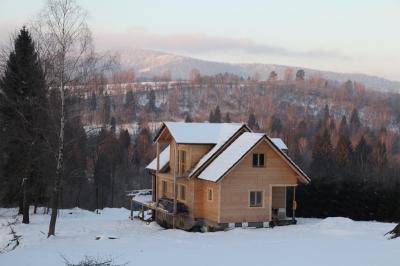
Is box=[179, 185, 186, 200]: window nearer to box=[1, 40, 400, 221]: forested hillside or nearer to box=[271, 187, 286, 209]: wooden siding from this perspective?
box=[271, 187, 286, 209]: wooden siding

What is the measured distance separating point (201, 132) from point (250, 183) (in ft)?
17.0

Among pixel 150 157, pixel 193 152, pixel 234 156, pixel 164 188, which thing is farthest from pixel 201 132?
pixel 150 157

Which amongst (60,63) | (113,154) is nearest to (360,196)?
(60,63)

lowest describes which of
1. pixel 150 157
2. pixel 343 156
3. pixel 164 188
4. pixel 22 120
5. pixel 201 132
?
pixel 150 157

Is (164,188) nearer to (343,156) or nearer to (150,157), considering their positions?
(343,156)

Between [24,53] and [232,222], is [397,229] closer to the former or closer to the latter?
[232,222]

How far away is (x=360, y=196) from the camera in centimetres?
3916

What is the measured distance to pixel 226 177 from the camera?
32.9m

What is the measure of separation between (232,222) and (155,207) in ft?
26.8

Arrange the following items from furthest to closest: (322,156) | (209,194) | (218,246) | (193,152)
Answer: (322,156) < (193,152) < (209,194) < (218,246)

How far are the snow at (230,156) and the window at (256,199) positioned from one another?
101 inches

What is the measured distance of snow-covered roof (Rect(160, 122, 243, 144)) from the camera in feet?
117

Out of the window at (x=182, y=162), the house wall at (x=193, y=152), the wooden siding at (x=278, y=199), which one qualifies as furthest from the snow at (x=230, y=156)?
the wooden siding at (x=278, y=199)

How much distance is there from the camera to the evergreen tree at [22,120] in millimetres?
37513
